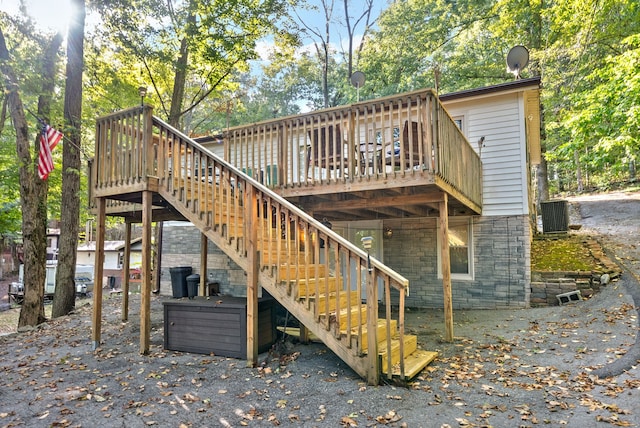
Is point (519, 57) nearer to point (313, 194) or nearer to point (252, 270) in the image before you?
point (313, 194)

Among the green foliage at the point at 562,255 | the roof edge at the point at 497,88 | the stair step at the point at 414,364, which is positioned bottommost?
the stair step at the point at 414,364

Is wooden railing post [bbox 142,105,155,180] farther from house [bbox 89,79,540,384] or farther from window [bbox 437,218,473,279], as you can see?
window [bbox 437,218,473,279]

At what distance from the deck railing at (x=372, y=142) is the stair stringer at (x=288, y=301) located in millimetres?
1413

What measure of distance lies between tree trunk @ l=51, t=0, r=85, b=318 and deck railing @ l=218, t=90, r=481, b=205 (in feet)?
16.2

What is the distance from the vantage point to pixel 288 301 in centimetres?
456

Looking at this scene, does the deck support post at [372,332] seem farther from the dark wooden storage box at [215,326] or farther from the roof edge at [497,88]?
the roof edge at [497,88]

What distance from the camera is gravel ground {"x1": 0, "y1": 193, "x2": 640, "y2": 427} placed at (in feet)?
10.9

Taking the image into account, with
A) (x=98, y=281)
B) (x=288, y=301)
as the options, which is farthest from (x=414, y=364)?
(x=98, y=281)

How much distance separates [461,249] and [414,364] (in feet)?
15.9

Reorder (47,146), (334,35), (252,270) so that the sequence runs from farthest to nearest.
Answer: (334,35) < (47,146) < (252,270)

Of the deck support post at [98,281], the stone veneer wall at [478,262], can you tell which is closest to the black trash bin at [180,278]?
the deck support post at [98,281]

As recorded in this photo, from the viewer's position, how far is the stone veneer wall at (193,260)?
1049cm

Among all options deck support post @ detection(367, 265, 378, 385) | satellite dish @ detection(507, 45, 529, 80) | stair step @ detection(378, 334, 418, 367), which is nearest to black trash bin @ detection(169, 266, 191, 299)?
stair step @ detection(378, 334, 418, 367)

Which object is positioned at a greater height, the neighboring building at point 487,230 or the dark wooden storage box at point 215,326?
the neighboring building at point 487,230
